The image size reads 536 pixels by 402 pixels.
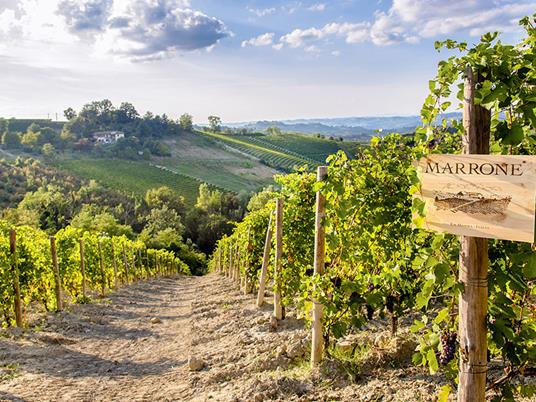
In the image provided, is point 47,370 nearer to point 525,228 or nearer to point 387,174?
point 387,174

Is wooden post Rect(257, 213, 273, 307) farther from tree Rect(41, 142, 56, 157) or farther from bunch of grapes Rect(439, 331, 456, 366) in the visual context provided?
tree Rect(41, 142, 56, 157)

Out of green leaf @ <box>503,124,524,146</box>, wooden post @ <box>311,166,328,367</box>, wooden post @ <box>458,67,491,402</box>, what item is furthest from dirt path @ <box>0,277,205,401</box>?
green leaf @ <box>503,124,524,146</box>

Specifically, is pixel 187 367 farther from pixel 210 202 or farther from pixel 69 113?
pixel 69 113

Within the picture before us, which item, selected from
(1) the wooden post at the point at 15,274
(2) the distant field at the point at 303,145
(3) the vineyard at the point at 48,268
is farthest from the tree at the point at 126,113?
(1) the wooden post at the point at 15,274

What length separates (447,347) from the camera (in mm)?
2744

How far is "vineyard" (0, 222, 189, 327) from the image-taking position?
30.5 ft

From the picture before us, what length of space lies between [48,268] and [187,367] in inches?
264

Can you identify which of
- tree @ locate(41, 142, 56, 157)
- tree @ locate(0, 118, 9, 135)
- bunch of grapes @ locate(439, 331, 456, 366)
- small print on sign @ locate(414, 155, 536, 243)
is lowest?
bunch of grapes @ locate(439, 331, 456, 366)

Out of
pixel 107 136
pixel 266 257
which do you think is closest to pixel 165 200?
pixel 107 136

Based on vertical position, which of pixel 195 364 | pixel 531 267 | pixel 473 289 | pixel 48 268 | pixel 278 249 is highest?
pixel 531 267

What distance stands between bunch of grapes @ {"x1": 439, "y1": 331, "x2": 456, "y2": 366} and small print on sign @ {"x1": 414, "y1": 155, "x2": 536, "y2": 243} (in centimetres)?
74

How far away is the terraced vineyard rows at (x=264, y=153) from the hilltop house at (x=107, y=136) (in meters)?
20.6

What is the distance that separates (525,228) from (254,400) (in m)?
3.28

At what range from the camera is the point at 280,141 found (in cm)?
11269
